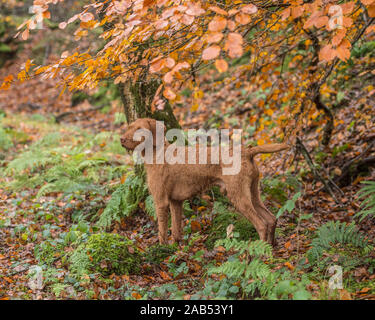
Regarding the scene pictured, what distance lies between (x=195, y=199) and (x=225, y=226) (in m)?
0.90

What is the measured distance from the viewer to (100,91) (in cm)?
1495

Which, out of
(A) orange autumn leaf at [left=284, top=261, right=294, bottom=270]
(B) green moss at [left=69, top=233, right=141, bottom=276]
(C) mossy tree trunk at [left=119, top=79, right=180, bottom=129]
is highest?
(C) mossy tree trunk at [left=119, top=79, right=180, bottom=129]

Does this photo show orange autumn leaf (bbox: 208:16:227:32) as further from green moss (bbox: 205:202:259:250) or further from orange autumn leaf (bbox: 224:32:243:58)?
green moss (bbox: 205:202:259:250)

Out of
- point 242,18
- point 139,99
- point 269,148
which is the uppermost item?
point 139,99

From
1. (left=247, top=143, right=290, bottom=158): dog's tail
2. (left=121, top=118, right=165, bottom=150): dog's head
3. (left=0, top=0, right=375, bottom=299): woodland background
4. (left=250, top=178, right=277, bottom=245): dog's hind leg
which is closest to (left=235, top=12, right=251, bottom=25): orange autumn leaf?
(left=0, top=0, right=375, bottom=299): woodland background

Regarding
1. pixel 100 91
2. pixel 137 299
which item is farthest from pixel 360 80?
pixel 100 91

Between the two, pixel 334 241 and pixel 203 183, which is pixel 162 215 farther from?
pixel 334 241

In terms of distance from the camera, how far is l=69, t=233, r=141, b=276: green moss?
4371 millimetres

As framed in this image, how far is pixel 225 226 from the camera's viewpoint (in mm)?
5434

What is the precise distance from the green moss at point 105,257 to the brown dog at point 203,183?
530 mm

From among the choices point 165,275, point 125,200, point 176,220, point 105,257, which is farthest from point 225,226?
point 105,257

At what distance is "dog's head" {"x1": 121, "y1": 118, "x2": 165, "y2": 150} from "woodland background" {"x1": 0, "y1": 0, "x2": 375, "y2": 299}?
0.38 meters
